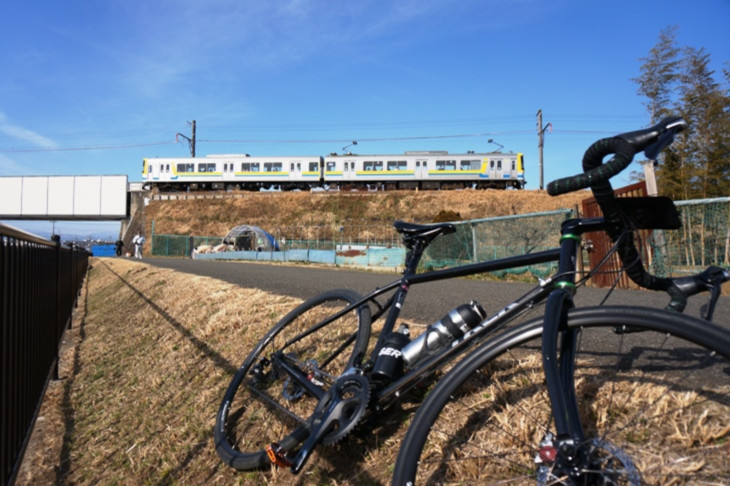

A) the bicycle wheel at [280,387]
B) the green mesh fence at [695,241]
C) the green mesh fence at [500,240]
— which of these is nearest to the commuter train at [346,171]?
the green mesh fence at [500,240]

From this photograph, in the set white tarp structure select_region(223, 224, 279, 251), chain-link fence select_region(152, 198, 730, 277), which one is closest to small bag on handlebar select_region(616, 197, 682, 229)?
chain-link fence select_region(152, 198, 730, 277)

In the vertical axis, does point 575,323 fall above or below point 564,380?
above

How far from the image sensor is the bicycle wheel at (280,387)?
8.91 feet

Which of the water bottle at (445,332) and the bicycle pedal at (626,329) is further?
the water bottle at (445,332)

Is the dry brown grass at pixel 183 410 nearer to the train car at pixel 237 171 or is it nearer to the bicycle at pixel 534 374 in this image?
the bicycle at pixel 534 374

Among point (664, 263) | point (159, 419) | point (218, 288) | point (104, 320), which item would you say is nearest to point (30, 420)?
point (159, 419)

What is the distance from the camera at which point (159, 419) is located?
386 centimetres

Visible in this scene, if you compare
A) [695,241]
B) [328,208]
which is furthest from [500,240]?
[328,208]

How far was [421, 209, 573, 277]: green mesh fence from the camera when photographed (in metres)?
10.9

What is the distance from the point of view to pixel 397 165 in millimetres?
49625

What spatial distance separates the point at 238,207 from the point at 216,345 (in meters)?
49.0

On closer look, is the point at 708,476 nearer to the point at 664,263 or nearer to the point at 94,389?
the point at 94,389

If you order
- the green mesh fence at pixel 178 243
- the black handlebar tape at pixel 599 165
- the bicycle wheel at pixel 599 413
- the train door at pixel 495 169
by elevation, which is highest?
the train door at pixel 495 169

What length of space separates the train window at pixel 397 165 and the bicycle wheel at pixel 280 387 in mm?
46709
